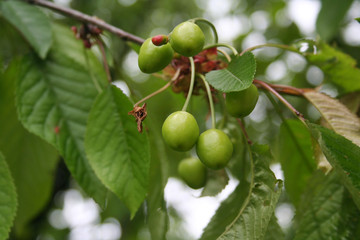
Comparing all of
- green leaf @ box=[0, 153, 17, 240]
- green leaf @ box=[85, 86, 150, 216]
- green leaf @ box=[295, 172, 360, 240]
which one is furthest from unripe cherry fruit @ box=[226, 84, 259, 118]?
green leaf @ box=[0, 153, 17, 240]

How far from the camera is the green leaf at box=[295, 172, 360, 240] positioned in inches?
43.6

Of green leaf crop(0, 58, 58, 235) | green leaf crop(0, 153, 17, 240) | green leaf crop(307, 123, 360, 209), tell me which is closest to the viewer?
green leaf crop(307, 123, 360, 209)

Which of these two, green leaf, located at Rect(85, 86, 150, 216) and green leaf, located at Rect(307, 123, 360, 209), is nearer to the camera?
green leaf, located at Rect(307, 123, 360, 209)

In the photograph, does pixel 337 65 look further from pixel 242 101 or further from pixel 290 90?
pixel 242 101

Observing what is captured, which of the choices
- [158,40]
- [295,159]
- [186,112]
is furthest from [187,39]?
[295,159]

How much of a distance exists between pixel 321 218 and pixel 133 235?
7.78ft

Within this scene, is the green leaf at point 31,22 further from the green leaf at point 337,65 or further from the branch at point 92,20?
the green leaf at point 337,65

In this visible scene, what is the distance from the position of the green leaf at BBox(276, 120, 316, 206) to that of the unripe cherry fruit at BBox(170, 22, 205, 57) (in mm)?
564

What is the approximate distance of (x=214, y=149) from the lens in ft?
3.06

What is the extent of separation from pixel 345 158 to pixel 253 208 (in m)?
0.27

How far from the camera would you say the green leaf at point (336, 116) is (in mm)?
1063

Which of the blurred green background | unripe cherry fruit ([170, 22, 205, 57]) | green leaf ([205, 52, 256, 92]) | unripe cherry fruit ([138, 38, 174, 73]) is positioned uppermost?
unripe cherry fruit ([170, 22, 205, 57])

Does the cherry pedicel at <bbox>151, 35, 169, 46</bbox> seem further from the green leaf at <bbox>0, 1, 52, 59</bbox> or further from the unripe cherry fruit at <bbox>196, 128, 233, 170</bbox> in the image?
the green leaf at <bbox>0, 1, 52, 59</bbox>

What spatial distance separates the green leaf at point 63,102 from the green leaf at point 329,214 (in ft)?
2.08
